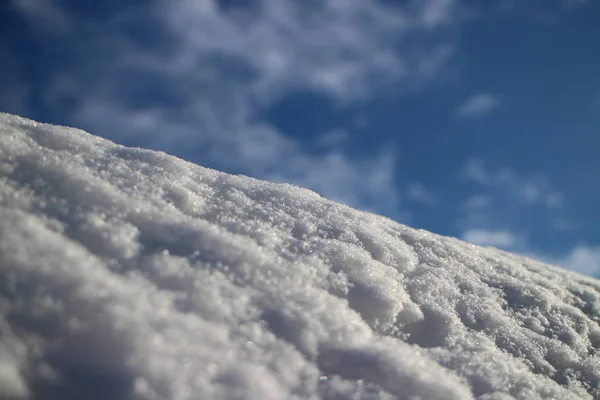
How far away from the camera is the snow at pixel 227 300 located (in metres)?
1.66

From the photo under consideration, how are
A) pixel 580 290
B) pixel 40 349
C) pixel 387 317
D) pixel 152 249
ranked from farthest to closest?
1. pixel 580 290
2. pixel 387 317
3. pixel 152 249
4. pixel 40 349

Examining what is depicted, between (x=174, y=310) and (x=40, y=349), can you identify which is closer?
(x=40, y=349)

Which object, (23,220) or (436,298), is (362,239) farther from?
(23,220)

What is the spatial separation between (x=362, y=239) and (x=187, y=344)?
2.04 metres

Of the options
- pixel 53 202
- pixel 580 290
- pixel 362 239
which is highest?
pixel 580 290

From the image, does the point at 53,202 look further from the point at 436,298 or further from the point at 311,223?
the point at 436,298

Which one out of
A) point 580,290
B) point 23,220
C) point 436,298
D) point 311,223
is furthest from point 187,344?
point 580,290

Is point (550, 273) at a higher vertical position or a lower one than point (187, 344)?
higher

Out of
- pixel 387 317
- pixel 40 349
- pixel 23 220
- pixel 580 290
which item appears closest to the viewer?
pixel 40 349

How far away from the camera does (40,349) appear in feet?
5.14

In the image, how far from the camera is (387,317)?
2.68 metres

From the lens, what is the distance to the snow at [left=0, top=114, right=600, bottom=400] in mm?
1660

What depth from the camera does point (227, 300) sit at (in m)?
2.16

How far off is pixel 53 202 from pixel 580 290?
512cm
